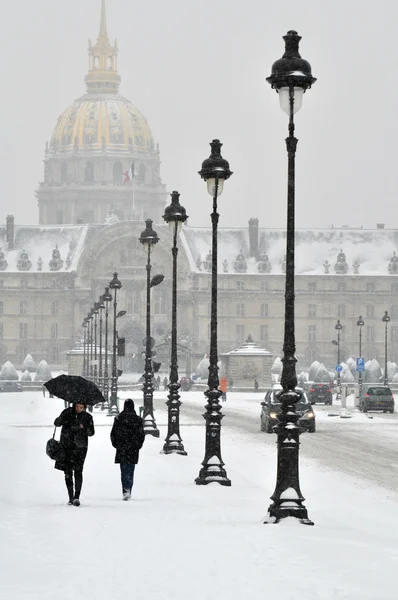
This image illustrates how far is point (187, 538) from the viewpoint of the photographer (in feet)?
53.0

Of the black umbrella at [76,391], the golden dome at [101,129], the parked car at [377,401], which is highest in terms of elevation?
the golden dome at [101,129]

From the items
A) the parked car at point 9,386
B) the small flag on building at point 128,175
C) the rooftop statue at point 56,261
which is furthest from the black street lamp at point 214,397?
the small flag on building at point 128,175

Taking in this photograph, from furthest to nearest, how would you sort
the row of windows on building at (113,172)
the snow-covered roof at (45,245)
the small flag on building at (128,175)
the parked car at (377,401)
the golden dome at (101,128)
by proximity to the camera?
the golden dome at (101,128)
the row of windows on building at (113,172)
the small flag on building at (128,175)
the snow-covered roof at (45,245)
the parked car at (377,401)

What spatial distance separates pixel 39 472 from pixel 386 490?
575cm

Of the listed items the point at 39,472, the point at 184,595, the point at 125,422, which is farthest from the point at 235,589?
the point at 39,472

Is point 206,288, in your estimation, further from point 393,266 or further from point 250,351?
point 250,351

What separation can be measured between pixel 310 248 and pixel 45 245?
2469cm

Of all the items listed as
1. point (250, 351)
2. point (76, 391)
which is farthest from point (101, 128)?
point (76, 391)

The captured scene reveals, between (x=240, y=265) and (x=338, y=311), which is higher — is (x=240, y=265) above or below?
above

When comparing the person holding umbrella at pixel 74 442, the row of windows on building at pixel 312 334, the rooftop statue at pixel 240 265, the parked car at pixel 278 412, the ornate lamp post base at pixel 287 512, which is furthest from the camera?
the rooftop statue at pixel 240 265

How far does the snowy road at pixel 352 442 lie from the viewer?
2797 cm

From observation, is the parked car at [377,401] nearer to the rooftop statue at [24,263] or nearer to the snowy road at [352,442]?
the snowy road at [352,442]

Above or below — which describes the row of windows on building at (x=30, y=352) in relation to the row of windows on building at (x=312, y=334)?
below

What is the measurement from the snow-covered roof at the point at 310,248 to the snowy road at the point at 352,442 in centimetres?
8391
